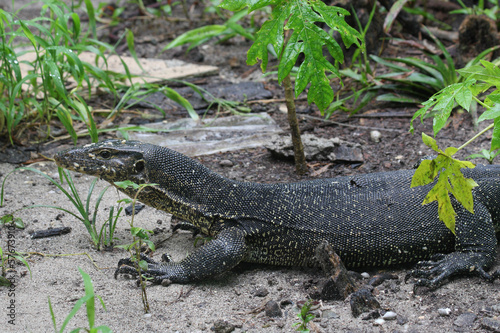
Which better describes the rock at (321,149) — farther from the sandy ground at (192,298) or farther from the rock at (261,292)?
the rock at (261,292)

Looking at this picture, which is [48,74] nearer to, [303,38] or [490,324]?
[303,38]

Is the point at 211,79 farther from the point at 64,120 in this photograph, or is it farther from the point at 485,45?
the point at 485,45

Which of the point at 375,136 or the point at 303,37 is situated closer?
the point at 303,37

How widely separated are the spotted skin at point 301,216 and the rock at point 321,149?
1.40 m

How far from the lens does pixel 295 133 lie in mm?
5605

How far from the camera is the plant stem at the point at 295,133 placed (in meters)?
5.43

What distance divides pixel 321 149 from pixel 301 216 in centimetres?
184

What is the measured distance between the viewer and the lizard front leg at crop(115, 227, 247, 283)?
424 centimetres

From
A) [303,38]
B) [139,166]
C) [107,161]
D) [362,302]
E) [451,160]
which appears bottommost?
[362,302]

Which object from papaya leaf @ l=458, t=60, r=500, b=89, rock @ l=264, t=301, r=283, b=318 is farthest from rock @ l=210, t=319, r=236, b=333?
papaya leaf @ l=458, t=60, r=500, b=89

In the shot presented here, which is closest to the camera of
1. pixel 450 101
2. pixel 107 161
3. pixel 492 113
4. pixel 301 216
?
pixel 492 113

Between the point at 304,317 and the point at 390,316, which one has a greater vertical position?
the point at 304,317

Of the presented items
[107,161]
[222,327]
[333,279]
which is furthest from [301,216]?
[107,161]

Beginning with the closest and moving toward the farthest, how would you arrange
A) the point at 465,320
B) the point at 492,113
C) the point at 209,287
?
the point at 492,113 < the point at 465,320 < the point at 209,287
